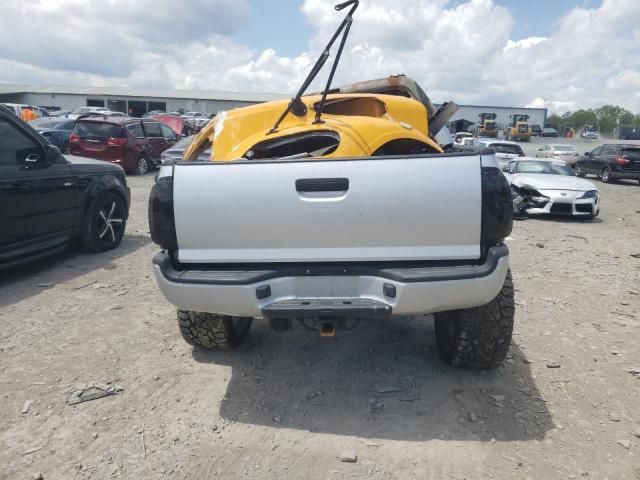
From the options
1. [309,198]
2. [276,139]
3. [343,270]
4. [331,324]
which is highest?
[276,139]

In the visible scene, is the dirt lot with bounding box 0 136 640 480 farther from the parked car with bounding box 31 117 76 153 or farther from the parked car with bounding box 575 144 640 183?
the parked car with bounding box 575 144 640 183

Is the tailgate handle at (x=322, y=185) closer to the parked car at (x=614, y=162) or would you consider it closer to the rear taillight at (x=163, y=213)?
the rear taillight at (x=163, y=213)

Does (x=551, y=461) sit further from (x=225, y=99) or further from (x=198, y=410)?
(x=225, y=99)

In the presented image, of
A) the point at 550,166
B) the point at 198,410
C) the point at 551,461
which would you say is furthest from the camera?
the point at 550,166

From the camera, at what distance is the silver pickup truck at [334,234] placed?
2508 mm

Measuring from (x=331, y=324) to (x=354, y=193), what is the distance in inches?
29.0

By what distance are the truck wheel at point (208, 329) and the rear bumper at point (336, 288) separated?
0.69m

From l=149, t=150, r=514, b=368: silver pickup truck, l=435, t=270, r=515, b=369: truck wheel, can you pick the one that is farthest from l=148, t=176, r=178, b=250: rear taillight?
l=435, t=270, r=515, b=369: truck wheel

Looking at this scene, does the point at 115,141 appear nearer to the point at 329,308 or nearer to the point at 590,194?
the point at 590,194

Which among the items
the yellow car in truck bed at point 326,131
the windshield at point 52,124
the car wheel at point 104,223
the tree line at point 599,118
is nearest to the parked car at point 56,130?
the windshield at point 52,124

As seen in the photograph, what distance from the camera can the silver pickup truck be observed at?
2.51 metres

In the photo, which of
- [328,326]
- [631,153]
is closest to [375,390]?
[328,326]

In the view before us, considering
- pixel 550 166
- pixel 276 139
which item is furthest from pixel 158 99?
pixel 276 139

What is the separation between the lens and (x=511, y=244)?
298 inches
